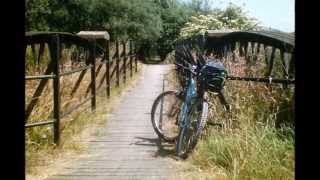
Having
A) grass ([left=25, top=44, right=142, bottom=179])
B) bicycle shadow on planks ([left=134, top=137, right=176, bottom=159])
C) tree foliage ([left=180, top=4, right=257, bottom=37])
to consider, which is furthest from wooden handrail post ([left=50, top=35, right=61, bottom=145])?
tree foliage ([left=180, top=4, right=257, bottom=37])

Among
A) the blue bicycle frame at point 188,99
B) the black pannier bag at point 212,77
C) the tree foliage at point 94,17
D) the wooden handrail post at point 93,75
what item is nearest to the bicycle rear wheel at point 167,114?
the blue bicycle frame at point 188,99

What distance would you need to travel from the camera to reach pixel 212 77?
6.52 m

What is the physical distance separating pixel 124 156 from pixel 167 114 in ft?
7.74

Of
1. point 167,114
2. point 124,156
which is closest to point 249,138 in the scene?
point 124,156

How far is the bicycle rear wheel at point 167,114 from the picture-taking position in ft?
23.7

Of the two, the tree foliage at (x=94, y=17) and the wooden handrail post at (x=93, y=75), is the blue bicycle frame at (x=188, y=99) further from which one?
the tree foliage at (x=94, y=17)

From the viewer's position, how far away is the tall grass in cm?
477

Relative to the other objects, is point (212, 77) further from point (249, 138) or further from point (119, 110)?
point (119, 110)

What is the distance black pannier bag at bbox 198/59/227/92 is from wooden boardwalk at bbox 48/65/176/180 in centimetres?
90

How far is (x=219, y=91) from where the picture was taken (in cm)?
656

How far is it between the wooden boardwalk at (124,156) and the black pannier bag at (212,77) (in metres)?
0.90
